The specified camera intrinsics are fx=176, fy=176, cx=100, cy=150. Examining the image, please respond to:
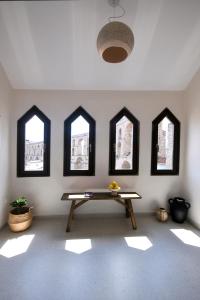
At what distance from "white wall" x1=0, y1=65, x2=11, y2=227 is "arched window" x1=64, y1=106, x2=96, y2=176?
983mm

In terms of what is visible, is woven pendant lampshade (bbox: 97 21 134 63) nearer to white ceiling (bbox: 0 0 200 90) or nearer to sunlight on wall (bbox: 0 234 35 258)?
white ceiling (bbox: 0 0 200 90)

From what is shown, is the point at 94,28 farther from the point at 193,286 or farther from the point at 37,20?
the point at 193,286

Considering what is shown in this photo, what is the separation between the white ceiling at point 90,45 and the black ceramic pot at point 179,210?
6.96 ft

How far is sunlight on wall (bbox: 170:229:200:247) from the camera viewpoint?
2.47 metres

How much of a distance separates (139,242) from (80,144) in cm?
190

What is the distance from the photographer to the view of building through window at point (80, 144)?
333 centimetres

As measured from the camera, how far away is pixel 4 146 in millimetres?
2889

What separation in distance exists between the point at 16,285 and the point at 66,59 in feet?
9.37

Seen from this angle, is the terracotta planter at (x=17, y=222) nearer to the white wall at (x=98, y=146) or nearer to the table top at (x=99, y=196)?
the white wall at (x=98, y=146)

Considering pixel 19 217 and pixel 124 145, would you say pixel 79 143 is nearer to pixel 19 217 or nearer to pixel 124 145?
pixel 124 145

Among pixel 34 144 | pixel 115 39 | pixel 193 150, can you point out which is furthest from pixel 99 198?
pixel 115 39

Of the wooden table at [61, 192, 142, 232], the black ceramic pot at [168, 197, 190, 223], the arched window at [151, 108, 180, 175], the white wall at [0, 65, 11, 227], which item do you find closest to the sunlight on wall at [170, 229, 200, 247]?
the black ceramic pot at [168, 197, 190, 223]

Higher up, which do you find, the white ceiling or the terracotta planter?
the white ceiling

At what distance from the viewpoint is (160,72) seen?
2957 millimetres
